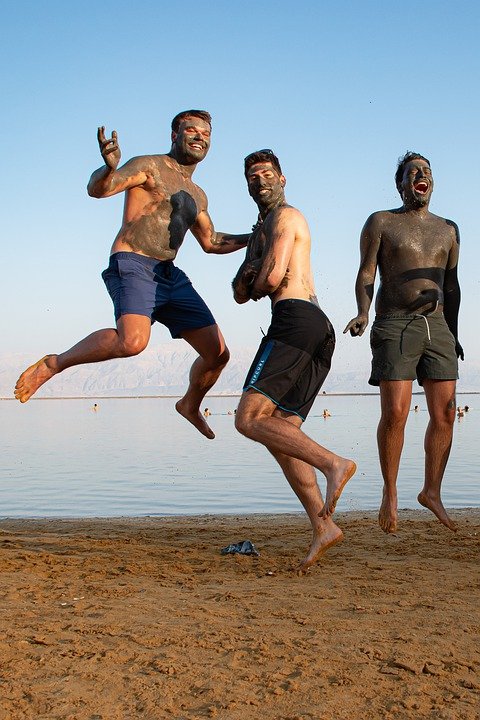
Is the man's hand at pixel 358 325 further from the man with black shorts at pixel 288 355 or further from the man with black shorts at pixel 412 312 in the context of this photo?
the man with black shorts at pixel 288 355

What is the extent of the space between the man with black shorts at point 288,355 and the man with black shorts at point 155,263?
88cm

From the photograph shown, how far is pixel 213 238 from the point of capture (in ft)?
22.8

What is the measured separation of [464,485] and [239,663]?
1133 cm

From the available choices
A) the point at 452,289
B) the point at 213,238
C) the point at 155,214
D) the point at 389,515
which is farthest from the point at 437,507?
the point at 155,214

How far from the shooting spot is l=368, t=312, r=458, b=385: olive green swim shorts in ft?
20.8

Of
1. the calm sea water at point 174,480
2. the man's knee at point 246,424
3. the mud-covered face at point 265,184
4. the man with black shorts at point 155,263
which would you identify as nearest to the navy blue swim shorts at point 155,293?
the man with black shorts at point 155,263

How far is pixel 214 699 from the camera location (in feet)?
9.75

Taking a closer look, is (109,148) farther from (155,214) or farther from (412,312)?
(412,312)

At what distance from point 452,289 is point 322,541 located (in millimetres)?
2479

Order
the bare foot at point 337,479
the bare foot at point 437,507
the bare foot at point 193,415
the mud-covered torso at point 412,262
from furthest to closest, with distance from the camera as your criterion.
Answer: the bare foot at point 193,415 → the bare foot at point 437,507 → the mud-covered torso at point 412,262 → the bare foot at point 337,479

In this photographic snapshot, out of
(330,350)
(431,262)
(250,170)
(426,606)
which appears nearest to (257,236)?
(250,170)

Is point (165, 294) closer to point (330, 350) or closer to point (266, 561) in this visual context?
point (330, 350)

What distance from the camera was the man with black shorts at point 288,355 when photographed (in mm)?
5273

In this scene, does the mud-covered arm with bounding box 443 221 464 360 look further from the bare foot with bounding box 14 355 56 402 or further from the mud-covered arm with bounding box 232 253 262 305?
the bare foot with bounding box 14 355 56 402
